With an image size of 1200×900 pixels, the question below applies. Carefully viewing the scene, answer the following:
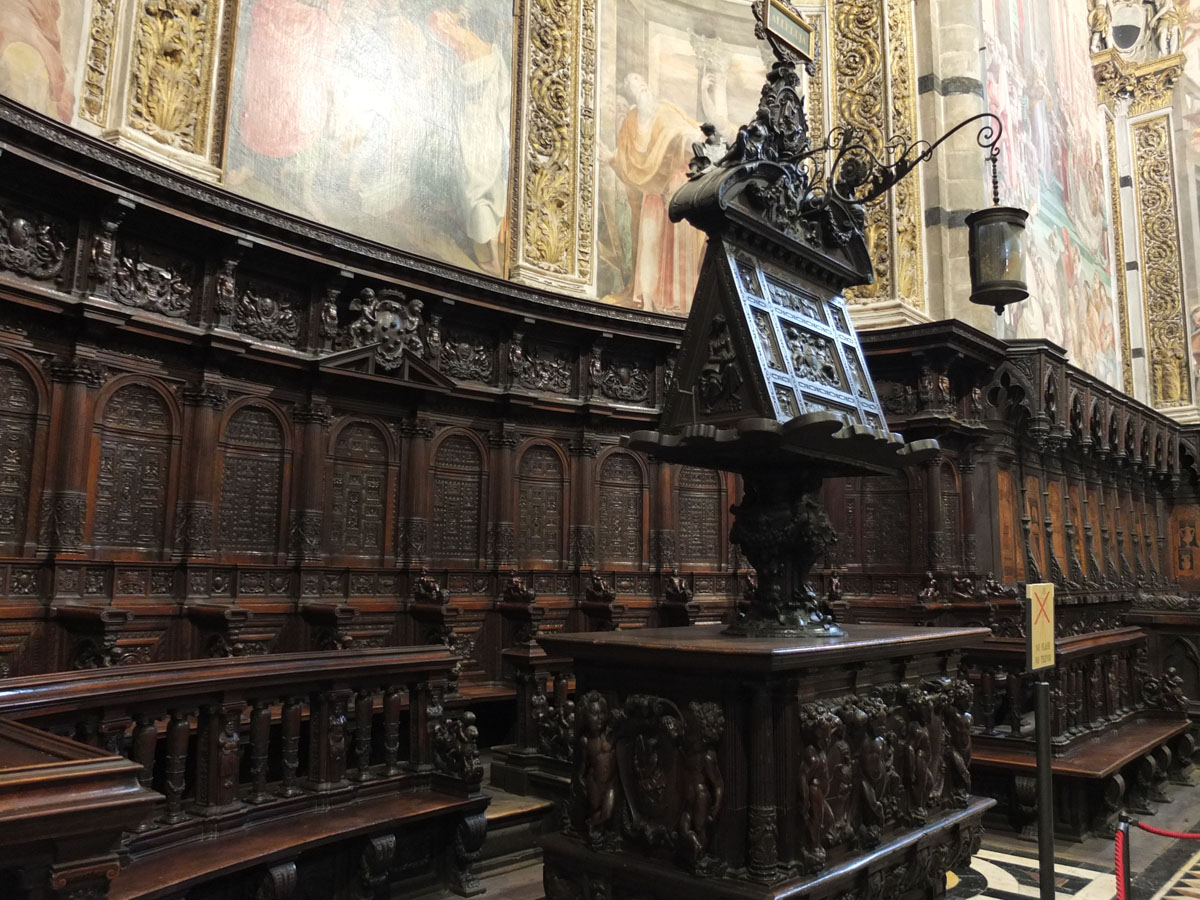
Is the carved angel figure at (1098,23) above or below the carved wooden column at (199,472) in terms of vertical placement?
above

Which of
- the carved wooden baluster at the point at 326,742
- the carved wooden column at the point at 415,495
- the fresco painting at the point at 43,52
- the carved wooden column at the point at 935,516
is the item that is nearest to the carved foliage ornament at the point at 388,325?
the carved wooden column at the point at 415,495

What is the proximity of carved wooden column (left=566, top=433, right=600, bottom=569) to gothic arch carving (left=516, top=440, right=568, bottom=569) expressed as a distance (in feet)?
0.36

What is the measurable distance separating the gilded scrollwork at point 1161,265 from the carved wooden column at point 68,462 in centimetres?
2059

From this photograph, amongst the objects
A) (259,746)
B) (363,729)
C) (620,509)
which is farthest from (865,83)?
(259,746)

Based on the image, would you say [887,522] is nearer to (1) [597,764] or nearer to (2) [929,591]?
(2) [929,591]

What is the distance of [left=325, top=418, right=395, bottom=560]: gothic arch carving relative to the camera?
26.3 feet

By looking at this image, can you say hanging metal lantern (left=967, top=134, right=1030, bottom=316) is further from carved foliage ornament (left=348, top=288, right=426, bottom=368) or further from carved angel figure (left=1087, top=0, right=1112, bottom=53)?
carved angel figure (left=1087, top=0, right=1112, bottom=53)

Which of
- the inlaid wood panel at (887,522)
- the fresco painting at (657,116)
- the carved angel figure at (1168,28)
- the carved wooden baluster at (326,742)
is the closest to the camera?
the carved wooden baluster at (326,742)

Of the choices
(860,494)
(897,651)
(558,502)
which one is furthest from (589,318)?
(897,651)

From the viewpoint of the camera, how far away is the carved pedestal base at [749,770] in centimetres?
348

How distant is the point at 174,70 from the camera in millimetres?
7254

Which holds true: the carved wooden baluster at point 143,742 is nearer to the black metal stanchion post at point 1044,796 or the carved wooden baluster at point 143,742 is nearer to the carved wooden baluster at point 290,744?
the carved wooden baluster at point 290,744

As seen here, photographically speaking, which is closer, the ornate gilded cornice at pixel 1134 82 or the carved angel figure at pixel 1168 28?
the ornate gilded cornice at pixel 1134 82

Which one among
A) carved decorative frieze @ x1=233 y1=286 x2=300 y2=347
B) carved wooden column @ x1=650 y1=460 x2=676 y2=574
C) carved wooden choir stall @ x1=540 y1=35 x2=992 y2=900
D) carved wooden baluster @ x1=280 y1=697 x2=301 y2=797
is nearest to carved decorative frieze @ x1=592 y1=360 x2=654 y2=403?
carved wooden column @ x1=650 y1=460 x2=676 y2=574
